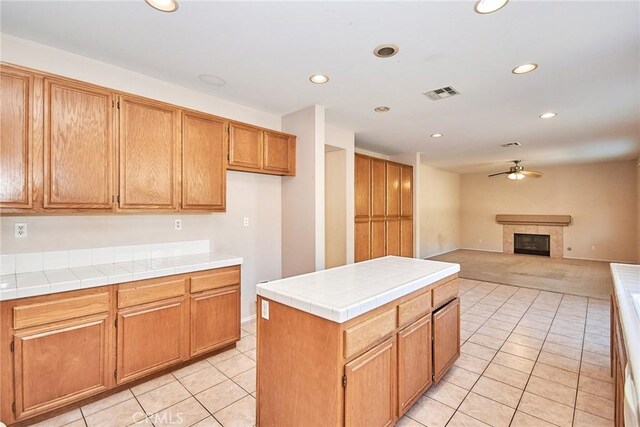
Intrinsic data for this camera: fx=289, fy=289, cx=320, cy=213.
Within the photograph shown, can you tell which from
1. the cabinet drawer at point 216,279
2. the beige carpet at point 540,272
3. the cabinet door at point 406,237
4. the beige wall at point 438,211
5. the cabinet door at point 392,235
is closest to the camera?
the cabinet drawer at point 216,279

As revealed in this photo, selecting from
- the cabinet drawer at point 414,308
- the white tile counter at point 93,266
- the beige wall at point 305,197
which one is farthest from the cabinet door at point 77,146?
the cabinet drawer at point 414,308

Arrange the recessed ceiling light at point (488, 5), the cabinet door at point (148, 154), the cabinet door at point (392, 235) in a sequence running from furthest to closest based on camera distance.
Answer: the cabinet door at point (392, 235) → the cabinet door at point (148, 154) → the recessed ceiling light at point (488, 5)

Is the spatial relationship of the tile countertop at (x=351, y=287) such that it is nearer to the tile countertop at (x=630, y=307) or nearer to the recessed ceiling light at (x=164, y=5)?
the tile countertop at (x=630, y=307)

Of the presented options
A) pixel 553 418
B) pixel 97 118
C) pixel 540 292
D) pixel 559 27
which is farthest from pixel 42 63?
pixel 540 292

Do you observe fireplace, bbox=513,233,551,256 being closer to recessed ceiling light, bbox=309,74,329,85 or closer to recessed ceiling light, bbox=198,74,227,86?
recessed ceiling light, bbox=309,74,329,85

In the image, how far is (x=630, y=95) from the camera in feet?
9.96

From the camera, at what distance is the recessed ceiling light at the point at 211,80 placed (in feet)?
8.81

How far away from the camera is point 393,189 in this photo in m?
5.33

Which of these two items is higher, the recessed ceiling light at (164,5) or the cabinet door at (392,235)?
the recessed ceiling light at (164,5)

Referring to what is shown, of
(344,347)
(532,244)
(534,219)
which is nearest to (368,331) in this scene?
(344,347)

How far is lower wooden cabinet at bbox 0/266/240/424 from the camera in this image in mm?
1748

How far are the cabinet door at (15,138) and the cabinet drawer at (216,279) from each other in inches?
49.2

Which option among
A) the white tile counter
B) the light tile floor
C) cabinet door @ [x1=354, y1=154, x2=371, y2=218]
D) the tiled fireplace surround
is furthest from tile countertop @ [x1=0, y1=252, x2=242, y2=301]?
the tiled fireplace surround

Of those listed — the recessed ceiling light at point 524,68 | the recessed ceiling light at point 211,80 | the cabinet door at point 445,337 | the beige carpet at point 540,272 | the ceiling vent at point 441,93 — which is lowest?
the beige carpet at point 540,272
